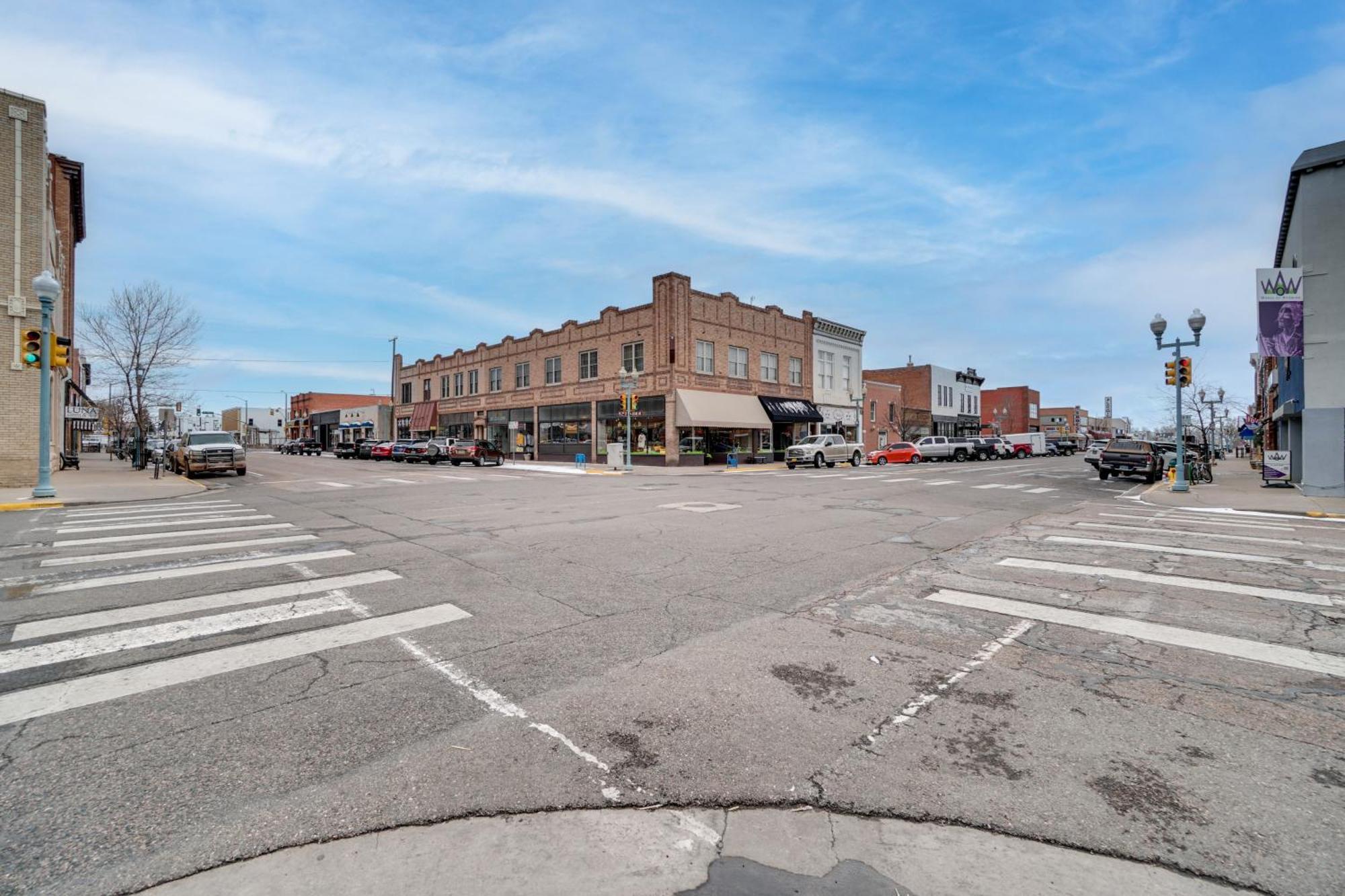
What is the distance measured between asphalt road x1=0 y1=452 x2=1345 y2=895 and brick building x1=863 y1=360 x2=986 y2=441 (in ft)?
182

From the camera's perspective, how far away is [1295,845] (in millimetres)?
2525

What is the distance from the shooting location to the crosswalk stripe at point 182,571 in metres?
6.39

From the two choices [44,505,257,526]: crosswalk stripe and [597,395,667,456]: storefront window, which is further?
[597,395,667,456]: storefront window

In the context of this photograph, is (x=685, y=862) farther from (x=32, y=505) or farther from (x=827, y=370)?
(x=827, y=370)

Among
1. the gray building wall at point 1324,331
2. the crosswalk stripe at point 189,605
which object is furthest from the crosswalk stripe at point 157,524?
the gray building wall at point 1324,331

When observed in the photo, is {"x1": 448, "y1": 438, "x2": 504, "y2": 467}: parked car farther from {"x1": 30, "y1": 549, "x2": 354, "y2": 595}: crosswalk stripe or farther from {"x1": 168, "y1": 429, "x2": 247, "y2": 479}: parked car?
{"x1": 30, "y1": 549, "x2": 354, "y2": 595}: crosswalk stripe

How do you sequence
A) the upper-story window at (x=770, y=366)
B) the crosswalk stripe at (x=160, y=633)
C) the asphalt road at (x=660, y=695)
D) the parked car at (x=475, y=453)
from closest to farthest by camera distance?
the asphalt road at (x=660, y=695), the crosswalk stripe at (x=160, y=633), the parked car at (x=475, y=453), the upper-story window at (x=770, y=366)

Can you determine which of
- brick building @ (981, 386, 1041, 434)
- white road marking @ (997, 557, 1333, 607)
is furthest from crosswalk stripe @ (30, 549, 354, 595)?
brick building @ (981, 386, 1041, 434)

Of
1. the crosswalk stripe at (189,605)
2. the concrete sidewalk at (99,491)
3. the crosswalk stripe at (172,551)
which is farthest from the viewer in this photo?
the concrete sidewalk at (99,491)

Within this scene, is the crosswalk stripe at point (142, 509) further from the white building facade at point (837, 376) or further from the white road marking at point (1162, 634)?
the white building facade at point (837, 376)

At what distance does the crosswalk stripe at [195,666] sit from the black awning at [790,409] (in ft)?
117

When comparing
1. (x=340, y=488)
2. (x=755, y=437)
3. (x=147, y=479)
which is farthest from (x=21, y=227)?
(x=755, y=437)

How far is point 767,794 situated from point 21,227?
2826 cm

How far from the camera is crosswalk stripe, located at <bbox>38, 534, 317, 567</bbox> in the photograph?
25.1ft
